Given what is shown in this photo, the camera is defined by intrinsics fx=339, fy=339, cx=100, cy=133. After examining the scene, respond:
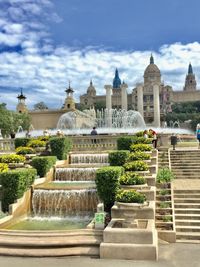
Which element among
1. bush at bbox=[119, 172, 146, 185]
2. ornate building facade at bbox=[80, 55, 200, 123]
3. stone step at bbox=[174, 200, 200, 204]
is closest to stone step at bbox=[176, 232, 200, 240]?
stone step at bbox=[174, 200, 200, 204]

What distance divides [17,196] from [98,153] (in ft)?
30.5

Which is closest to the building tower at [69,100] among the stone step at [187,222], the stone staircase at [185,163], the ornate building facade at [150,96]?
the stone staircase at [185,163]

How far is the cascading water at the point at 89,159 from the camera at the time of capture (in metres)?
21.9

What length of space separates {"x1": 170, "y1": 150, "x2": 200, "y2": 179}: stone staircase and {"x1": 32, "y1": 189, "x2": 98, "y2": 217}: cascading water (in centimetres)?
572

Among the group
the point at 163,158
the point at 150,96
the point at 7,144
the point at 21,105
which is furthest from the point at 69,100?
the point at 150,96

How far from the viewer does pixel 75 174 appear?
19094mm

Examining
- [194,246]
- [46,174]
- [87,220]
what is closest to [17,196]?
[87,220]

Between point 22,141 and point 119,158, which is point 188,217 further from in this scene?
point 22,141

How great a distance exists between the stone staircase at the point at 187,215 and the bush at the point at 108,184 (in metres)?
2.42

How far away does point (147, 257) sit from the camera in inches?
361

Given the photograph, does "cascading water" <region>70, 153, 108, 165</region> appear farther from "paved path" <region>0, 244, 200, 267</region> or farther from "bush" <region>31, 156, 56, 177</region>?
"paved path" <region>0, 244, 200, 267</region>

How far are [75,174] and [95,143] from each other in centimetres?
769

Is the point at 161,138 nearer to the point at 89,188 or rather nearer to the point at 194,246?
the point at 89,188

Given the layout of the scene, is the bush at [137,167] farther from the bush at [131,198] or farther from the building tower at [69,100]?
the building tower at [69,100]
